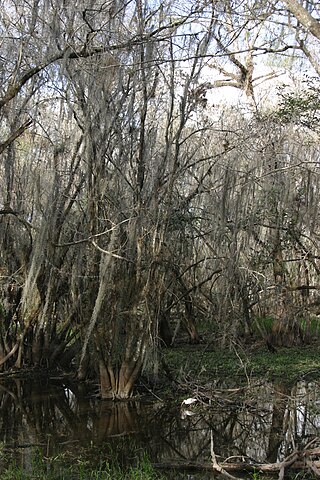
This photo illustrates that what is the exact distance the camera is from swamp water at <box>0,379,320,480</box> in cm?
514

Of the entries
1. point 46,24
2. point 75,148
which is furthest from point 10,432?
point 46,24

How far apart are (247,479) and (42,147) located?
516 cm

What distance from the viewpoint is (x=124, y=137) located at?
7.24 metres

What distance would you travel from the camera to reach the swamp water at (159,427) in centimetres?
514

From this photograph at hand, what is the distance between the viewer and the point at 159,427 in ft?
20.1

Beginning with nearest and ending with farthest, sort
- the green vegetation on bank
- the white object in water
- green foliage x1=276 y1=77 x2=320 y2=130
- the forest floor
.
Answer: the white object in water < the forest floor < the green vegetation on bank < green foliage x1=276 y1=77 x2=320 y2=130

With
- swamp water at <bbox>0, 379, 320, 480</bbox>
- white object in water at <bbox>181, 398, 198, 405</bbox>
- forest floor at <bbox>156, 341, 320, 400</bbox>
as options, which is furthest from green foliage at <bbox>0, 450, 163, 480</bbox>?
forest floor at <bbox>156, 341, 320, 400</bbox>

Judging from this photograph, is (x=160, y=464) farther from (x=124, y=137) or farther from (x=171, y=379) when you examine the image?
(x=124, y=137)

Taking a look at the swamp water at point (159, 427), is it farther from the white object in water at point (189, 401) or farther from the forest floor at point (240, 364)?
the forest floor at point (240, 364)

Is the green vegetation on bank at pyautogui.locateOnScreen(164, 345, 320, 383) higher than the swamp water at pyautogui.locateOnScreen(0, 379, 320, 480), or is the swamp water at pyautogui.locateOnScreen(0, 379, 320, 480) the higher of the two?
the green vegetation on bank at pyautogui.locateOnScreen(164, 345, 320, 383)

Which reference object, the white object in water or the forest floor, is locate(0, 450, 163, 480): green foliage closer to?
the white object in water

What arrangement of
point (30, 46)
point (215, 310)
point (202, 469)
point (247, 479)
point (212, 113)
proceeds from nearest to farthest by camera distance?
point (247, 479), point (202, 469), point (30, 46), point (215, 310), point (212, 113)

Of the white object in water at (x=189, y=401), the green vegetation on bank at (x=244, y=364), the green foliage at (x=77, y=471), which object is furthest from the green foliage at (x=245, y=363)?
the green foliage at (x=77, y=471)

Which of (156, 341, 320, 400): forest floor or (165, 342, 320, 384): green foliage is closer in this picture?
(156, 341, 320, 400): forest floor
